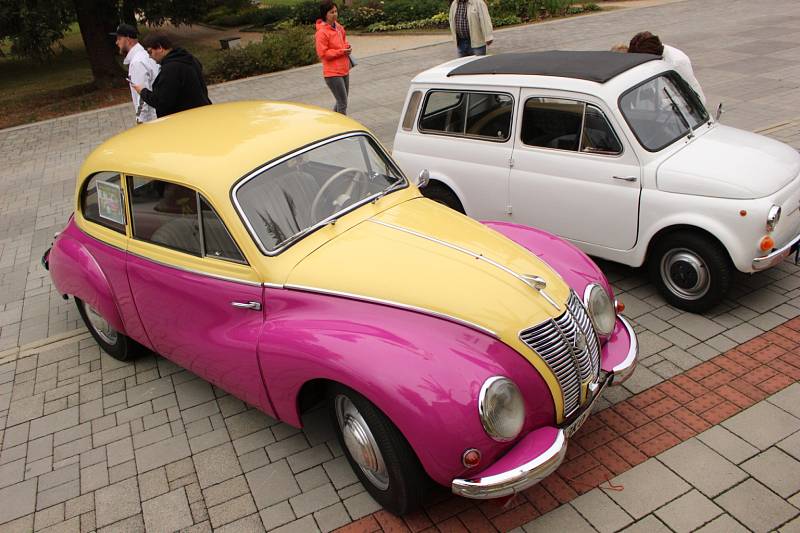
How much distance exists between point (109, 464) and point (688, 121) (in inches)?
203

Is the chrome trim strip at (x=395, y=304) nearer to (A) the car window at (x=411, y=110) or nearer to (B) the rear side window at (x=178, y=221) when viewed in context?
(B) the rear side window at (x=178, y=221)

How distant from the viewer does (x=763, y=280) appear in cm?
548

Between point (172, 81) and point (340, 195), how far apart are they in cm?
383

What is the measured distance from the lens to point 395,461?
10.9ft

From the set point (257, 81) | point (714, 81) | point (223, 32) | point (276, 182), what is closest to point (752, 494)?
point (276, 182)

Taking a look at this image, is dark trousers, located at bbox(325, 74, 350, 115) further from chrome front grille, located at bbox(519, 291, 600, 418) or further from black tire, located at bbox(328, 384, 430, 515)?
black tire, located at bbox(328, 384, 430, 515)

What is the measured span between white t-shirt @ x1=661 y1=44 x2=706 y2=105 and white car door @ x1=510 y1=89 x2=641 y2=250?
1135 millimetres

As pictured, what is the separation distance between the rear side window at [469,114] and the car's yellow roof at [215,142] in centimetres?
162

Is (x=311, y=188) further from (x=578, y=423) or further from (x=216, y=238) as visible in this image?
(x=578, y=423)

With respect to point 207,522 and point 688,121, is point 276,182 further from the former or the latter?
point 688,121

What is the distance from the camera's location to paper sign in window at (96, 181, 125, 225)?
15.5 ft

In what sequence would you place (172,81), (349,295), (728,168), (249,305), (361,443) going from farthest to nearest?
1. (172,81)
2. (728,168)
3. (249,305)
4. (349,295)
5. (361,443)

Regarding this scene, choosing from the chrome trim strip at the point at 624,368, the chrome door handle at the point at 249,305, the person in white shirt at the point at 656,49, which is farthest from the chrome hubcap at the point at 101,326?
the person in white shirt at the point at 656,49

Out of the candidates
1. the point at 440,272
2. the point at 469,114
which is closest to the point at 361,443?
the point at 440,272
